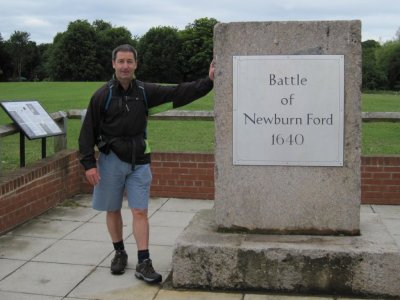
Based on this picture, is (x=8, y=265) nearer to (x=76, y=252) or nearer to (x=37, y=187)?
(x=76, y=252)

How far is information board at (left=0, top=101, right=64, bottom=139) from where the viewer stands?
21.2 feet

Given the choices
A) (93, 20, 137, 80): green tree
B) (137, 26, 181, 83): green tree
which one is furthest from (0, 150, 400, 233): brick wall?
(93, 20, 137, 80): green tree

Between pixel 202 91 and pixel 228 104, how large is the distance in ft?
0.74

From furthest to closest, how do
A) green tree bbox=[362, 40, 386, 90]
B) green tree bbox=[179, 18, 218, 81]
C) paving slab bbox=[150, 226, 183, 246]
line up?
green tree bbox=[179, 18, 218, 81], green tree bbox=[362, 40, 386, 90], paving slab bbox=[150, 226, 183, 246]

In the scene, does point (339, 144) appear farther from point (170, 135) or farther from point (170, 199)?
point (170, 135)

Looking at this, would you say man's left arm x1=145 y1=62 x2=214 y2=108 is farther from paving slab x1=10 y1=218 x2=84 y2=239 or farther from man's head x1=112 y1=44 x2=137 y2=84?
paving slab x1=10 y1=218 x2=84 y2=239

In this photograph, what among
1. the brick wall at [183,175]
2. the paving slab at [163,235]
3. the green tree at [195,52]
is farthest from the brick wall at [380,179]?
the green tree at [195,52]

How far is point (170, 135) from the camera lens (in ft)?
38.6

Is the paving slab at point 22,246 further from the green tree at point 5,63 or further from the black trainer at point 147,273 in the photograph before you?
the green tree at point 5,63

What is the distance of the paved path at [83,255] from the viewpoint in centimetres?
421

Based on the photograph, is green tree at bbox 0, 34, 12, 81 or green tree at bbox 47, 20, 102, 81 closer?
green tree at bbox 47, 20, 102, 81

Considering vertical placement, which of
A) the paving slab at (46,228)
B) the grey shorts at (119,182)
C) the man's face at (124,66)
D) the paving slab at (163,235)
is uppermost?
the man's face at (124,66)

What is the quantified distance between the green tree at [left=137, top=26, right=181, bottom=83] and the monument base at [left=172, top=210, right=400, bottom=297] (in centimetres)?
6982

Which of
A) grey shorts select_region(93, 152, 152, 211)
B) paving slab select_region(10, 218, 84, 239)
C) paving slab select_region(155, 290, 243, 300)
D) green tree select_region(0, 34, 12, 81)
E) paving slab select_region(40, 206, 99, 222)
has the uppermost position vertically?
green tree select_region(0, 34, 12, 81)
